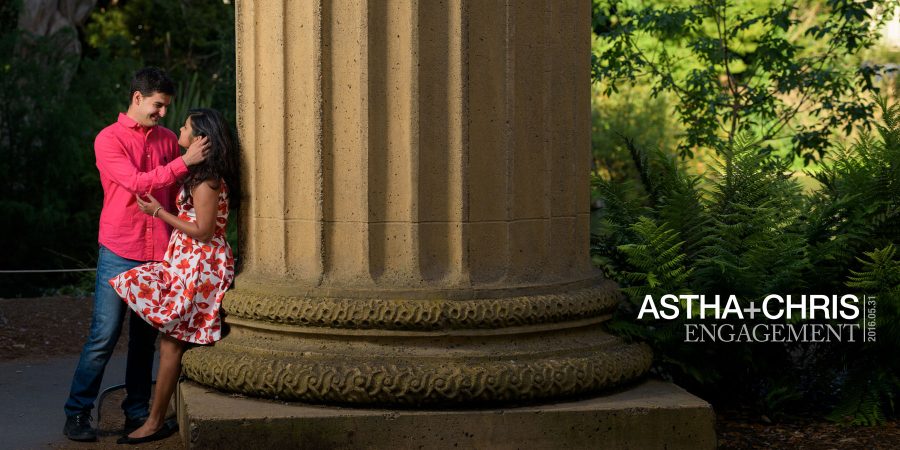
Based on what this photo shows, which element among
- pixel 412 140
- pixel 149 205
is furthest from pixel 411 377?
pixel 149 205

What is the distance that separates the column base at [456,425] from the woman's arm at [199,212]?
802mm

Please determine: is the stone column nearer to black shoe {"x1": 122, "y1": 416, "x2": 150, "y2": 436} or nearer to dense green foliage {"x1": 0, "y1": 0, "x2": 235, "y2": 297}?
black shoe {"x1": 122, "y1": 416, "x2": 150, "y2": 436}

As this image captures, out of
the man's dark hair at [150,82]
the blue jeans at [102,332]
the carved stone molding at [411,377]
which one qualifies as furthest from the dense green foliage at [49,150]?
the carved stone molding at [411,377]

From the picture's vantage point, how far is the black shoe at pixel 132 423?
552 cm

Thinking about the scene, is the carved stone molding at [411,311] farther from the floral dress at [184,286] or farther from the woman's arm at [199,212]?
the woman's arm at [199,212]

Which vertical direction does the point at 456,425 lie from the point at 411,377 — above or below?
below

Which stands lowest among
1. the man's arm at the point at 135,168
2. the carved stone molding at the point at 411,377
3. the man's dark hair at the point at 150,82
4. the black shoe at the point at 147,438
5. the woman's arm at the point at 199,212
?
the black shoe at the point at 147,438

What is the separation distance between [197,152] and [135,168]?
360 mm

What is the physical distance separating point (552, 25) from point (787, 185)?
183cm

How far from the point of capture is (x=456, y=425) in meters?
4.63

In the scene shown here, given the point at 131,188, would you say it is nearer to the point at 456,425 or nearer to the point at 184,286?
the point at 184,286

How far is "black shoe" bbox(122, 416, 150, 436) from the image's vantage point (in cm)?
552

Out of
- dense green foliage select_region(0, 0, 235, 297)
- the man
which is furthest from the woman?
dense green foliage select_region(0, 0, 235, 297)

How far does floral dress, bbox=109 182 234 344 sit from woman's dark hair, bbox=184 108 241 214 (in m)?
0.06
